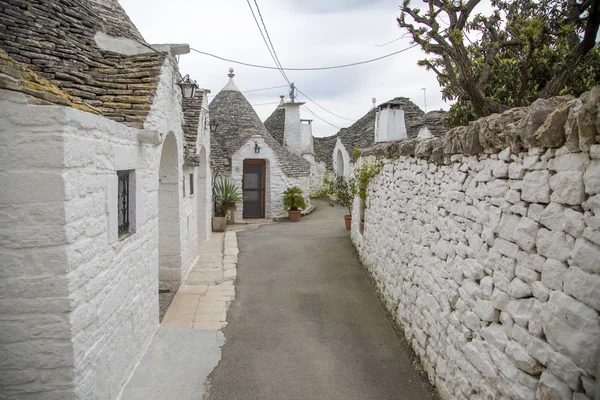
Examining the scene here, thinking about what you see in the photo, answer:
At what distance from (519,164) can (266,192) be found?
41.6 feet

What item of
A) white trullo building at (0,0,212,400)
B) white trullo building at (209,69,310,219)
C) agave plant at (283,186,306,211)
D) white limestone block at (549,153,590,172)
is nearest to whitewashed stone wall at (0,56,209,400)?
white trullo building at (0,0,212,400)

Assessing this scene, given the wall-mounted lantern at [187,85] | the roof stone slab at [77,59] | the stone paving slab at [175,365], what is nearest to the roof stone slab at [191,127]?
the wall-mounted lantern at [187,85]

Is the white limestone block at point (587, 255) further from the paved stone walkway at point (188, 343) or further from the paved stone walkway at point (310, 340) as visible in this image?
the paved stone walkway at point (188, 343)

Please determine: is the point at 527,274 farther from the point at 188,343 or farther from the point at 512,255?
the point at 188,343

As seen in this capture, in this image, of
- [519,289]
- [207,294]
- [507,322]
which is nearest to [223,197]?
[207,294]

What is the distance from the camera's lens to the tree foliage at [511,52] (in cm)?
558

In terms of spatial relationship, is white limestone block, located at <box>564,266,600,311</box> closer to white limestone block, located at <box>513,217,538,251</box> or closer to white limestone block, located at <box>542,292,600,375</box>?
white limestone block, located at <box>542,292,600,375</box>

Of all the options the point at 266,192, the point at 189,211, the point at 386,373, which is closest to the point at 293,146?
the point at 266,192

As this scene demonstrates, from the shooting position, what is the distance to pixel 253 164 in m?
15.0

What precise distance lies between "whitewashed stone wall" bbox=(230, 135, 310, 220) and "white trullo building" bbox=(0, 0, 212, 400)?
→ 9126 millimetres

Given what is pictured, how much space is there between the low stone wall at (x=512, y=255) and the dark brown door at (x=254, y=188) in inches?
420

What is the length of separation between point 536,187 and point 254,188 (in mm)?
13041

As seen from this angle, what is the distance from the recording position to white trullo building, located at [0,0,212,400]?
7.90ft

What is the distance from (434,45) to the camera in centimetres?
638
